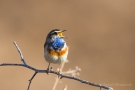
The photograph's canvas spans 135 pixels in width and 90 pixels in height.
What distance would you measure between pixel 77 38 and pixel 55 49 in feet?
26.0

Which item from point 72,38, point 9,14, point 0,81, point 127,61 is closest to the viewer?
point 0,81

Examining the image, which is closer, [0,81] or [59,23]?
[0,81]

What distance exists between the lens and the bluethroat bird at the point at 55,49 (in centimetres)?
437

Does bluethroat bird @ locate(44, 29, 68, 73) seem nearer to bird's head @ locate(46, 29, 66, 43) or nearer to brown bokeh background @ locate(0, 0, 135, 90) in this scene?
bird's head @ locate(46, 29, 66, 43)

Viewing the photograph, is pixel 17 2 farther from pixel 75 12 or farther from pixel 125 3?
Answer: pixel 125 3

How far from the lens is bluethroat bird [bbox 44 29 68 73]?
4.37 meters

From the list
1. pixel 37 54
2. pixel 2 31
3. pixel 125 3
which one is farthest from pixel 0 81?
pixel 125 3

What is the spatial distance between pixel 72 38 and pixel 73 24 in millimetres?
806

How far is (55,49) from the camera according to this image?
4.47 meters

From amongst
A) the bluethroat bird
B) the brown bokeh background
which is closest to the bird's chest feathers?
the bluethroat bird

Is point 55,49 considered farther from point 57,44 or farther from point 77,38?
point 77,38

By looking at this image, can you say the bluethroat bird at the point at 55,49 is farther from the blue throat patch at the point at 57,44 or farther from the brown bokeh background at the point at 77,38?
the brown bokeh background at the point at 77,38

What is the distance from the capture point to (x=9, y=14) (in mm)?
13305

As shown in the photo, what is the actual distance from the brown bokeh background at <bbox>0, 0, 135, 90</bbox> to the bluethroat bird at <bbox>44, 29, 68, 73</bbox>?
5706 millimetres
